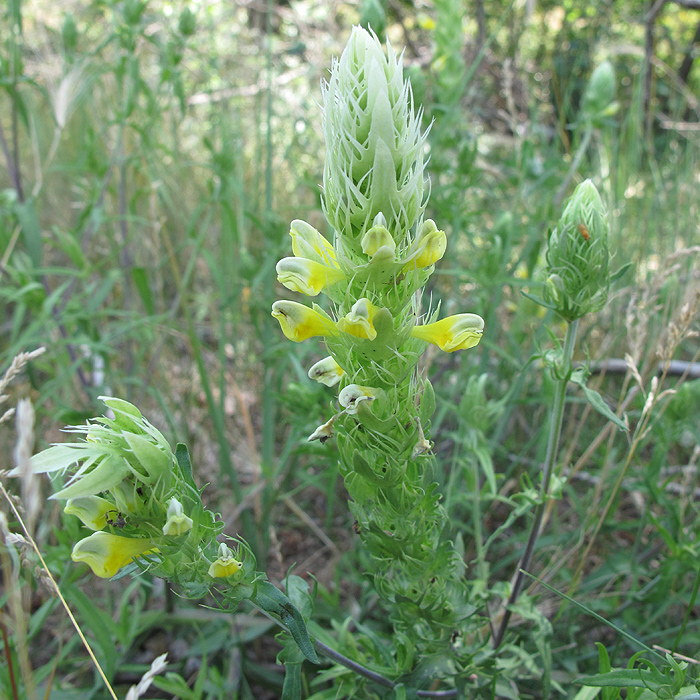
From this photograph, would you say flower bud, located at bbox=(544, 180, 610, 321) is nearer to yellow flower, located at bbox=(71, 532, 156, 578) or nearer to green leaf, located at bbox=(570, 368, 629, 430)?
green leaf, located at bbox=(570, 368, 629, 430)

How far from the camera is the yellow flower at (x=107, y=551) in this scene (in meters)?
0.81

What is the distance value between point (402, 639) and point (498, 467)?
1.53 metres

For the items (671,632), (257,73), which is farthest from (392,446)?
(257,73)

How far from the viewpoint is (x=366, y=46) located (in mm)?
894

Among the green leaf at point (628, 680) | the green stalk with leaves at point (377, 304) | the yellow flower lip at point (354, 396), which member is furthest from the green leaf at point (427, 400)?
the green leaf at point (628, 680)

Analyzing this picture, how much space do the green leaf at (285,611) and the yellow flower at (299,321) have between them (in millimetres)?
431

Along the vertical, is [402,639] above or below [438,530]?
below

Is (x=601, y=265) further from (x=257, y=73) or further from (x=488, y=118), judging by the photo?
(x=488, y=118)

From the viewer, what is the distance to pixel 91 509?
2.65 ft

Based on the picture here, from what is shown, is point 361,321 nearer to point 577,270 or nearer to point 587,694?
point 577,270

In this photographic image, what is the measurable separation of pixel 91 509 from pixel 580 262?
1054 mm

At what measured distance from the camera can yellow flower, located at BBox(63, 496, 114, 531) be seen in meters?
0.80

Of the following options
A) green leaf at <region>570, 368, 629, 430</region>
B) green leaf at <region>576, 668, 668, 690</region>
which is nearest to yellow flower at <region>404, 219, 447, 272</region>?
green leaf at <region>570, 368, 629, 430</region>

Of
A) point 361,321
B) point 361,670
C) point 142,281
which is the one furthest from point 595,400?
point 142,281
